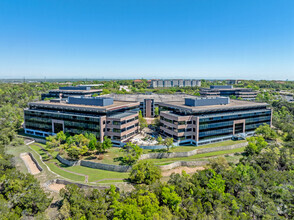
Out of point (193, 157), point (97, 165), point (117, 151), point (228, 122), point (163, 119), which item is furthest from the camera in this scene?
point (163, 119)

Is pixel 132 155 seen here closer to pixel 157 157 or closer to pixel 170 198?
pixel 157 157

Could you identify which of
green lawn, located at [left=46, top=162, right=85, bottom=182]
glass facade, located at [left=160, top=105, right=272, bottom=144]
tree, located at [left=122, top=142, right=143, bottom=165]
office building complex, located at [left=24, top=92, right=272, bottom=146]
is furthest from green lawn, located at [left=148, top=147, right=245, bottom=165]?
green lawn, located at [left=46, top=162, right=85, bottom=182]

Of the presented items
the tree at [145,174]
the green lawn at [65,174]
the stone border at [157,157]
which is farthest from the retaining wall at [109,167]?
the tree at [145,174]

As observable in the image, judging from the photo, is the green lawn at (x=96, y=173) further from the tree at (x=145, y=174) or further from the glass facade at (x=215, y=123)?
the glass facade at (x=215, y=123)

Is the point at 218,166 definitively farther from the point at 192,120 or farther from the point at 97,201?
the point at 97,201

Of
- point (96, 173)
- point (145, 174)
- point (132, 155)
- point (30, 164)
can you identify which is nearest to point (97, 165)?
point (96, 173)

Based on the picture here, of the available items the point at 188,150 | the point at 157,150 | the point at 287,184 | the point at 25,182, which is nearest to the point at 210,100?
the point at 188,150
